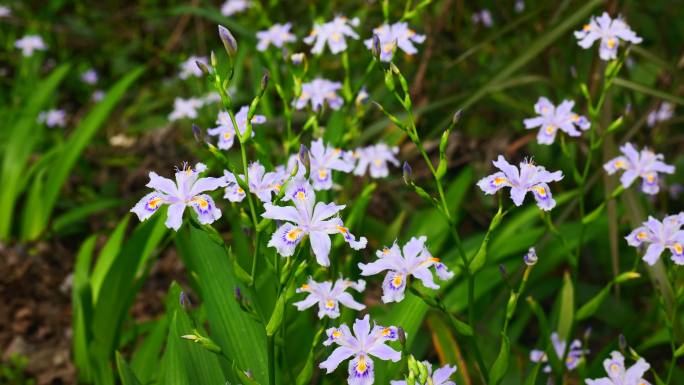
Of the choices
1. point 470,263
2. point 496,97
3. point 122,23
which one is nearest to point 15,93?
point 122,23

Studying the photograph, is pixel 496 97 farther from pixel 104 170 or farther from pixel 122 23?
pixel 122 23

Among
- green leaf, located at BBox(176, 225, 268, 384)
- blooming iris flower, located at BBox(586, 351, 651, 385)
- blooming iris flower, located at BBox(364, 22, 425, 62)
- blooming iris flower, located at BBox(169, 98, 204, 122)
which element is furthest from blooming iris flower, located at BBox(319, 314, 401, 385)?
blooming iris flower, located at BBox(169, 98, 204, 122)

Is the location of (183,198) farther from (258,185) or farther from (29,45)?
(29,45)

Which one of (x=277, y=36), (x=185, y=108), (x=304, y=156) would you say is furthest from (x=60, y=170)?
(x=304, y=156)


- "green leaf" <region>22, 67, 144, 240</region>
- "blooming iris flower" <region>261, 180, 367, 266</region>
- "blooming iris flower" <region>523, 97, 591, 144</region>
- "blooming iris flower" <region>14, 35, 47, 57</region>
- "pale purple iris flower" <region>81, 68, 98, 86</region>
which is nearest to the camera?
"blooming iris flower" <region>261, 180, 367, 266</region>

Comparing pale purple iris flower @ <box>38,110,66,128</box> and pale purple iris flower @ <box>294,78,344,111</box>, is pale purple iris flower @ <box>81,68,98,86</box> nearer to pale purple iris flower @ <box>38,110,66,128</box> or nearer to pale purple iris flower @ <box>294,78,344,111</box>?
pale purple iris flower @ <box>38,110,66,128</box>

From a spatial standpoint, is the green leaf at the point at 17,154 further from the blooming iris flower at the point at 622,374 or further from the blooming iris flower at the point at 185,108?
the blooming iris flower at the point at 622,374
